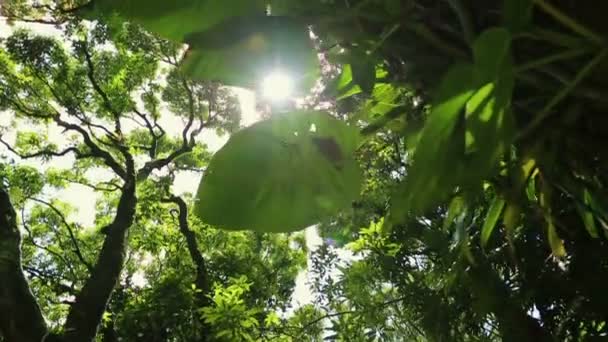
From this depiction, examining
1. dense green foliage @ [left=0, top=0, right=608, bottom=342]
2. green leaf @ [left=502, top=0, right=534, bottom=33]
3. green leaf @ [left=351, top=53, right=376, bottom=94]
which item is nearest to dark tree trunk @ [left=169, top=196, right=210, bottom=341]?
dense green foliage @ [left=0, top=0, right=608, bottom=342]

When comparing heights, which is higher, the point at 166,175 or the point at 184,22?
the point at 166,175

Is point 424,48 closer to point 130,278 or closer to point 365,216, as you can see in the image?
point 365,216

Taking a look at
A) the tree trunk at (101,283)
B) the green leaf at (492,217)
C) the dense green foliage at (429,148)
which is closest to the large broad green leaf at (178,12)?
the dense green foliage at (429,148)

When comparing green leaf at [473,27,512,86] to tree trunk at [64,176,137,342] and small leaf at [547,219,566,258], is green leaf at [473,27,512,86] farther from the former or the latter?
tree trunk at [64,176,137,342]

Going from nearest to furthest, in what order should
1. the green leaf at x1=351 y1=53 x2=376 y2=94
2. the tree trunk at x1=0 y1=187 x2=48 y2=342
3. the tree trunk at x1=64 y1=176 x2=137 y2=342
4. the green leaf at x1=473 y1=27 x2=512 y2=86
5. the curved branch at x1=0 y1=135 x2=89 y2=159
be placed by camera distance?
the green leaf at x1=473 y1=27 x2=512 y2=86, the green leaf at x1=351 y1=53 x2=376 y2=94, the tree trunk at x1=0 y1=187 x2=48 y2=342, the tree trunk at x1=64 y1=176 x2=137 y2=342, the curved branch at x1=0 y1=135 x2=89 y2=159

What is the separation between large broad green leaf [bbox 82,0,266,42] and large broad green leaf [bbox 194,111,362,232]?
0.07 metres

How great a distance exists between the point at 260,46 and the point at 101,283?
4.35 meters

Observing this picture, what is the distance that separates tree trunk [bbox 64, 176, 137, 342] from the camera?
383 cm

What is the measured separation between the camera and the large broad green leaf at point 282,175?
13.2 inches

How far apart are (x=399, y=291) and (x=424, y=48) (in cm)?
142

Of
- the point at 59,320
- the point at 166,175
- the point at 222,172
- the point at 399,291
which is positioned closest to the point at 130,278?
the point at 59,320

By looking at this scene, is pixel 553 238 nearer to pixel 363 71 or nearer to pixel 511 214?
pixel 511 214

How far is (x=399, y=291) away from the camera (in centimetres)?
165

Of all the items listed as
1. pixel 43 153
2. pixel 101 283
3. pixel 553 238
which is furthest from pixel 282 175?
pixel 43 153
